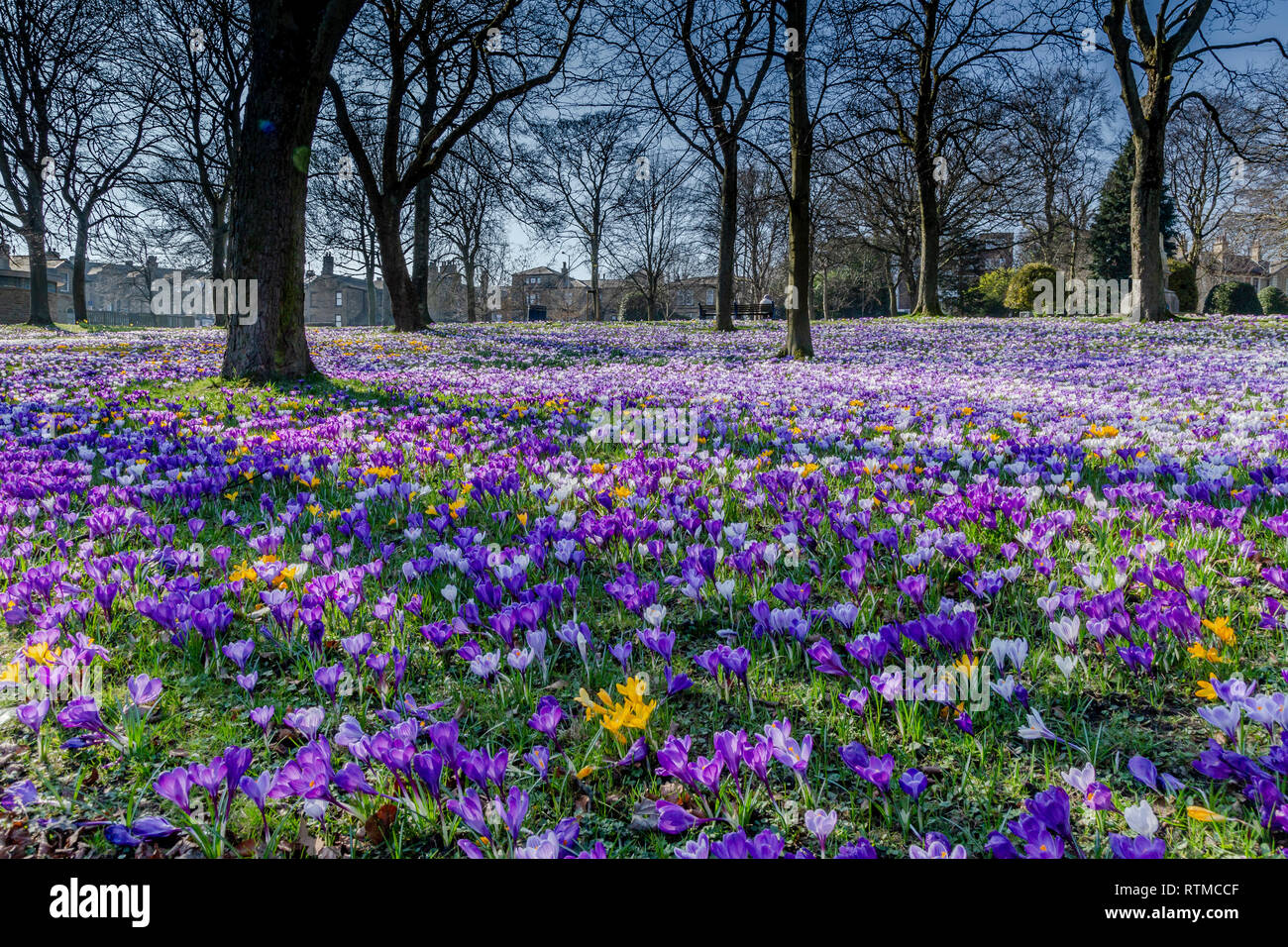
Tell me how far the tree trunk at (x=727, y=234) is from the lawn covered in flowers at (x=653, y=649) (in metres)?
17.2

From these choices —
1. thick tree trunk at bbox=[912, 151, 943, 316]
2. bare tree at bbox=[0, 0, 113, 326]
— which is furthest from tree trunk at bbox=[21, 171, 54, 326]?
thick tree trunk at bbox=[912, 151, 943, 316]

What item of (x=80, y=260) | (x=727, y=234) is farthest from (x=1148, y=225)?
(x=80, y=260)

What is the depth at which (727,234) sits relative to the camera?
20906 millimetres

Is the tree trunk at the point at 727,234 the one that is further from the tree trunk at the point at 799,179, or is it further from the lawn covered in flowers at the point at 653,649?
the lawn covered in flowers at the point at 653,649

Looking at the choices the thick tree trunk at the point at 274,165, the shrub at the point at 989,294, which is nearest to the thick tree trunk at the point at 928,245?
the thick tree trunk at the point at 274,165

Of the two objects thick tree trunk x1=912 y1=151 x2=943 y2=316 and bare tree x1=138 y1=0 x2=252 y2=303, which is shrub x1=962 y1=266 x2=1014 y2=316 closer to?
thick tree trunk x1=912 y1=151 x2=943 y2=316

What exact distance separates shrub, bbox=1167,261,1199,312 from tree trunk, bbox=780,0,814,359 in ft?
96.1

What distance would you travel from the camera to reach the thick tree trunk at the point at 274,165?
7.98 m

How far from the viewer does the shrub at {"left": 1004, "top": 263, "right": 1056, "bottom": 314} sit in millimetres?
36844

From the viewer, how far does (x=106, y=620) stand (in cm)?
225

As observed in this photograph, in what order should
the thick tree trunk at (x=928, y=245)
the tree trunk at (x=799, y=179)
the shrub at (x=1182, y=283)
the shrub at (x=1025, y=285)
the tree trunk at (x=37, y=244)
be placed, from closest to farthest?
the tree trunk at (x=799, y=179) < the thick tree trunk at (x=928, y=245) < the tree trunk at (x=37, y=244) < the shrub at (x=1182, y=283) < the shrub at (x=1025, y=285)

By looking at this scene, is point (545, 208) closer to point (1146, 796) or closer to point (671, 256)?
point (1146, 796)

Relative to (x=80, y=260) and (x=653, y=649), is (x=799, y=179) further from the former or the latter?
(x=80, y=260)
